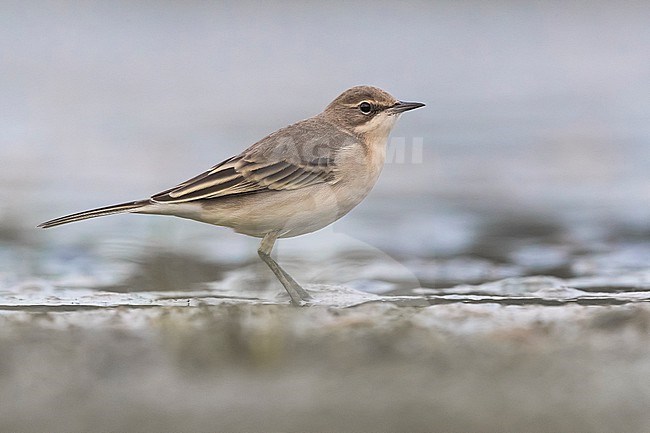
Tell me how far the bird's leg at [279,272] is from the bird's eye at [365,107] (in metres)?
1.27

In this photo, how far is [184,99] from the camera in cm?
1527

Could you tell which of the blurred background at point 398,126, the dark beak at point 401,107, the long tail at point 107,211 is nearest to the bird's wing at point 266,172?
the long tail at point 107,211

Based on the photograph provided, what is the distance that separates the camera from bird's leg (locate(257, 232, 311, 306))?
271 inches

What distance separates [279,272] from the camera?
7.54 meters

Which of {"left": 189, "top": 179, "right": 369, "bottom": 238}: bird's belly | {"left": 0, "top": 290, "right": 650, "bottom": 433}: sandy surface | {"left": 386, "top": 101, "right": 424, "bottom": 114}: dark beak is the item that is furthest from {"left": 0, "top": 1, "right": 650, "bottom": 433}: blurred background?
{"left": 386, "top": 101, "right": 424, "bottom": 114}: dark beak

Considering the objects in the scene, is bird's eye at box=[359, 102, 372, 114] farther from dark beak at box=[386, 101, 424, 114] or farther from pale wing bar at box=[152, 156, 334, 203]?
pale wing bar at box=[152, 156, 334, 203]

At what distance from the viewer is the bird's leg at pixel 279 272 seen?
6893mm

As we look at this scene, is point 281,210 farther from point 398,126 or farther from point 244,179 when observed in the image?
point 398,126

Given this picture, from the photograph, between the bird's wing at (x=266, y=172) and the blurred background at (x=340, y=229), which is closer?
the blurred background at (x=340, y=229)

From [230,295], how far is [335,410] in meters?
Result: 2.64

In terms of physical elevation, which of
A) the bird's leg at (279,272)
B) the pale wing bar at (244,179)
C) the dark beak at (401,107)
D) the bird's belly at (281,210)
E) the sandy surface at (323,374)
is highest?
the dark beak at (401,107)

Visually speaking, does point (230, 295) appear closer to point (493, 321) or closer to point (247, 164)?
point (247, 164)

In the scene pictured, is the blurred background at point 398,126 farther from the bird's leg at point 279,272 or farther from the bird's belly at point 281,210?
the bird's belly at point 281,210

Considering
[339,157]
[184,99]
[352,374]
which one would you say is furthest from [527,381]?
[184,99]
